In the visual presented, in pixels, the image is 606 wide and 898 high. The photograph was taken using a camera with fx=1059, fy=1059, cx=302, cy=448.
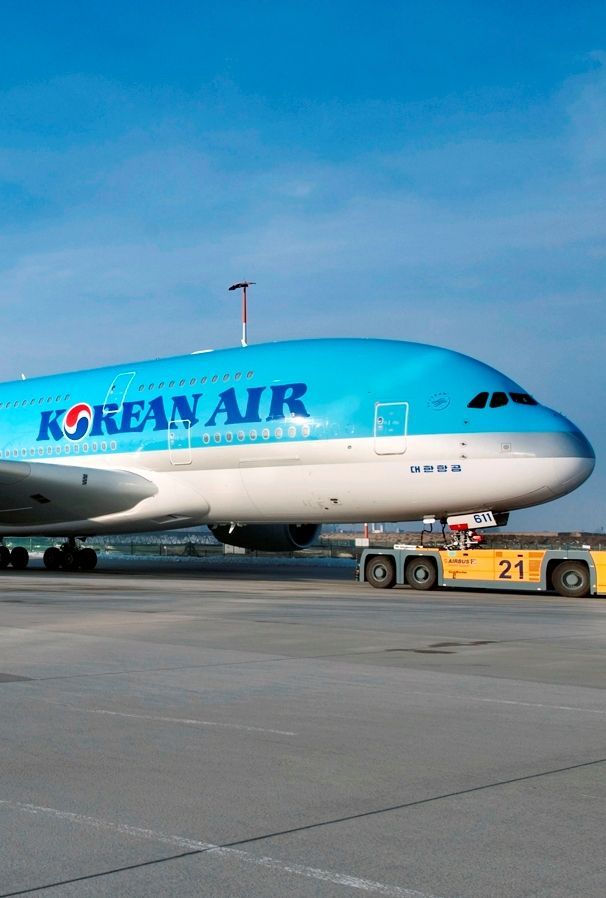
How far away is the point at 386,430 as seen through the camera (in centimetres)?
2427

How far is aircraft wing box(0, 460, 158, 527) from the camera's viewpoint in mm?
28672

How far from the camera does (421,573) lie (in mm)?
24641

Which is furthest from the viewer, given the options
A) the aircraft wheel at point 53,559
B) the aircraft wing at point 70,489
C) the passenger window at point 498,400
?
the aircraft wheel at point 53,559

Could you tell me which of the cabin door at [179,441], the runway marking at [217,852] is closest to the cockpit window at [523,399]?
the cabin door at [179,441]

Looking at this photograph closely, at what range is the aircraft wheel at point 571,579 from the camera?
74.3 ft

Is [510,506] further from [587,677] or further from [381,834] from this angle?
[381,834]

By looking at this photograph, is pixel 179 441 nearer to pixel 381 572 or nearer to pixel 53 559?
pixel 381 572

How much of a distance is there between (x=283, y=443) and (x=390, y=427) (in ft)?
9.39

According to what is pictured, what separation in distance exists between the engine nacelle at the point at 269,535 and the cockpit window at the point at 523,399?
1042cm

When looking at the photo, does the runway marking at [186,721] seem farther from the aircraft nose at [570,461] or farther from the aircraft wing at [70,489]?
the aircraft wing at [70,489]

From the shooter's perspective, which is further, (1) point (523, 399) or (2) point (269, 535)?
(2) point (269, 535)

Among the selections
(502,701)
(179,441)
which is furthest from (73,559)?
(502,701)

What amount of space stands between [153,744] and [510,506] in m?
18.3

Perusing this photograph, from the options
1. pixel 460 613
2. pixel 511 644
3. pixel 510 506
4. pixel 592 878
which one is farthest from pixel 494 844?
pixel 510 506
